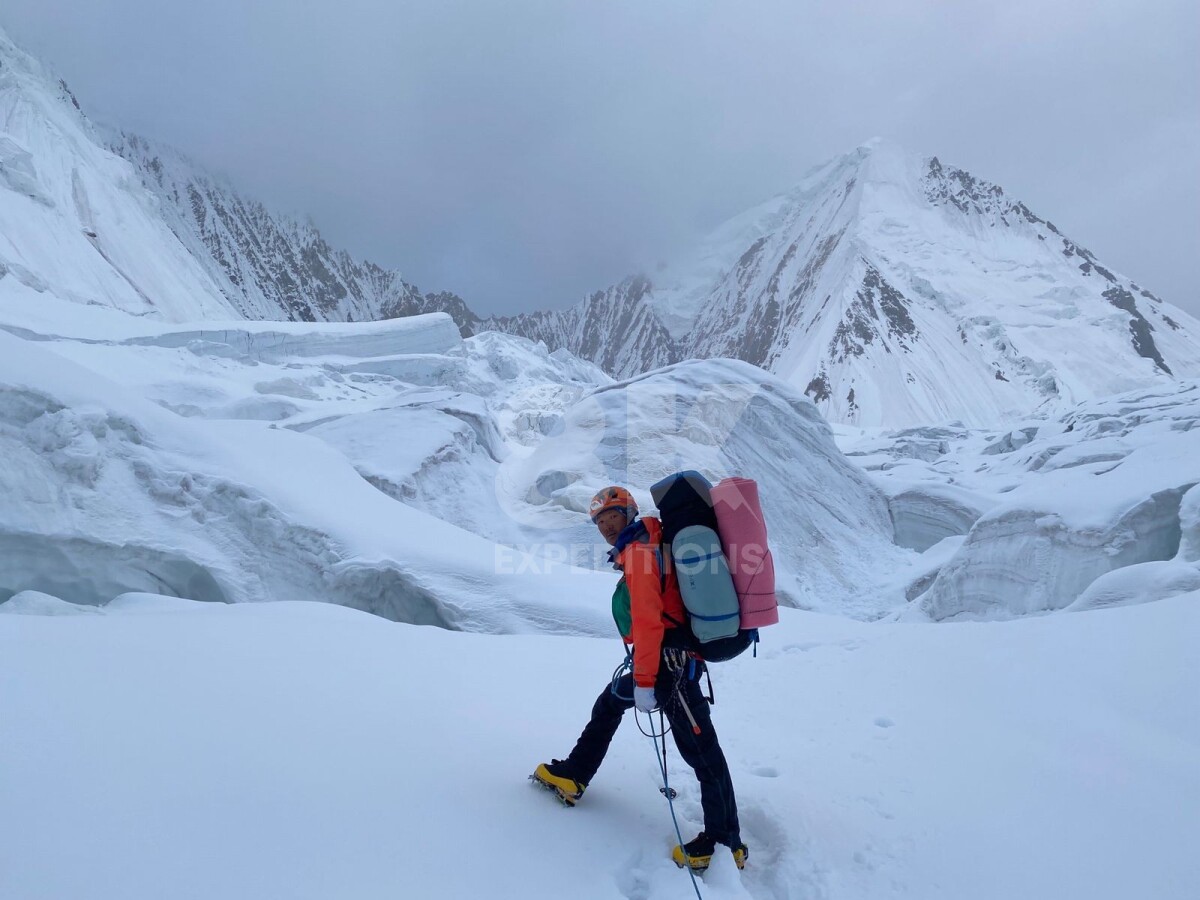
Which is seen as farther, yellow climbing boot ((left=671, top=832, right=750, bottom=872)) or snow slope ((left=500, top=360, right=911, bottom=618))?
snow slope ((left=500, top=360, right=911, bottom=618))

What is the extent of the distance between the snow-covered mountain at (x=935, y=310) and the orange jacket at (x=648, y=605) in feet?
208

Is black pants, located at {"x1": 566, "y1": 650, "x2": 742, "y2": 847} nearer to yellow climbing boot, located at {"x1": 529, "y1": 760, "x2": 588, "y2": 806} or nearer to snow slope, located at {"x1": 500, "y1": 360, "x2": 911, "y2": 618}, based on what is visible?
yellow climbing boot, located at {"x1": 529, "y1": 760, "x2": 588, "y2": 806}

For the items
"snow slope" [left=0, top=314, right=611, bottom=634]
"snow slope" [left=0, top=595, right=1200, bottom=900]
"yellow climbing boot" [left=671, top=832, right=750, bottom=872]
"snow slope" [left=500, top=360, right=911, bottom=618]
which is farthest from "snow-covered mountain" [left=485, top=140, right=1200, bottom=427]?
"yellow climbing boot" [left=671, top=832, right=750, bottom=872]

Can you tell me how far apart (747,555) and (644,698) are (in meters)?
0.74

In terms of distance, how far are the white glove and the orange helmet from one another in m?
0.78

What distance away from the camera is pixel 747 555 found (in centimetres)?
261

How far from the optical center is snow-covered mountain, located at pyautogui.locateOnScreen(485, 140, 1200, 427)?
62.5 meters

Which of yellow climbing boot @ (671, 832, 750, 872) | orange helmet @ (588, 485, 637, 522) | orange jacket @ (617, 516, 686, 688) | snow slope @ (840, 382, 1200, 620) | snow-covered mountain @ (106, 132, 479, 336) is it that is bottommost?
yellow climbing boot @ (671, 832, 750, 872)

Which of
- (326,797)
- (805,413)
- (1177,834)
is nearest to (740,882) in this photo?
(326,797)

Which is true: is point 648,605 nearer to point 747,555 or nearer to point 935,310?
point 747,555

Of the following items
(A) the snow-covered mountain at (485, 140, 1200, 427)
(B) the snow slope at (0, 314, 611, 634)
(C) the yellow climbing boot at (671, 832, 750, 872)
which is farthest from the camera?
(A) the snow-covered mountain at (485, 140, 1200, 427)

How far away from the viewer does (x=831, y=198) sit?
110 m

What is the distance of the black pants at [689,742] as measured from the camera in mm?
2561

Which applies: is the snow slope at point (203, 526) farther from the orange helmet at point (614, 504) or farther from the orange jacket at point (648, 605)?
the orange jacket at point (648, 605)
